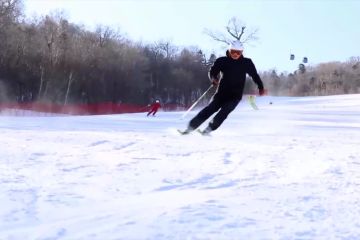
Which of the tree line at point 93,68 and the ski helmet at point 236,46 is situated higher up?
the tree line at point 93,68

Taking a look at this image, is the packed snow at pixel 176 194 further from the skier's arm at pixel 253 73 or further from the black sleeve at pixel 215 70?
the skier's arm at pixel 253 73

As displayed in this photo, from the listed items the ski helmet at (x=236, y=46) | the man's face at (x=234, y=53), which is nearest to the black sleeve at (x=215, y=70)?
the man's face at (x=234, y=53)

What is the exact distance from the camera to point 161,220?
11.4ft

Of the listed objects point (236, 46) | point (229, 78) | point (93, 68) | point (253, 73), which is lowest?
point (229, 78)

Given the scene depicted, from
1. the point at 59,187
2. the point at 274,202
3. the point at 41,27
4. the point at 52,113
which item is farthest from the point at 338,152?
the point at 41,27

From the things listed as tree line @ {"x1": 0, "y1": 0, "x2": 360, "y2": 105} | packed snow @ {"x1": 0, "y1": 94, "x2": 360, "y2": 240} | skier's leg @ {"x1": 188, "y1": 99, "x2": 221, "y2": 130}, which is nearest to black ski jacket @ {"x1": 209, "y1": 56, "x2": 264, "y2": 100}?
skier's leg @ {"x1": 188, "y1": 99, "x2": 221, "y2": 130}

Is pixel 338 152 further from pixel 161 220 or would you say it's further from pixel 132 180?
pixel 161 220

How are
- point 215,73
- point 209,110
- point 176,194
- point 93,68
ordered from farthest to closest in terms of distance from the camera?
point 93,68
point 209,110
point 215,73
point 176,194

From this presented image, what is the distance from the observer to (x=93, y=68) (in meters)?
57.9

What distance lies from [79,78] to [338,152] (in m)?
50.2

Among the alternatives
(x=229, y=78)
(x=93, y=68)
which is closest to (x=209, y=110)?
(x=229, y=78)

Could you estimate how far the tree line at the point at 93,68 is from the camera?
162 ft

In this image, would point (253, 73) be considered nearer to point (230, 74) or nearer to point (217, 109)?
point (230, 74)

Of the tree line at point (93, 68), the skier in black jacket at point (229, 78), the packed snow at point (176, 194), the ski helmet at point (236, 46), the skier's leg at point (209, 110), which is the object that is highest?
the tree line at point (93, 68)
